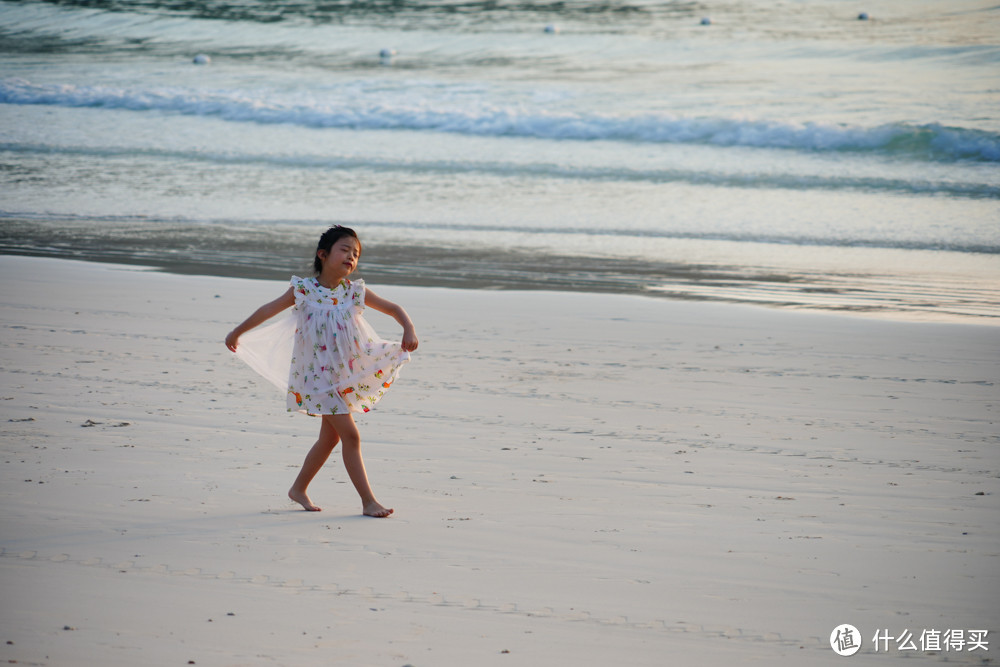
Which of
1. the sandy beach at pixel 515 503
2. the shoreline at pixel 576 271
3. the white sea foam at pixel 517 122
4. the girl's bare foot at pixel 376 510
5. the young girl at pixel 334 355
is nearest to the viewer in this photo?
the sandy beach at pixel 515 503

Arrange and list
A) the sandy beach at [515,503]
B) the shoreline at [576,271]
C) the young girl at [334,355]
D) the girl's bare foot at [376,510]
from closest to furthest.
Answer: the sandy beach at [515,503], the girl's bare foot at [376,510], the young girl at [334,355], the shoreline at [576,271]

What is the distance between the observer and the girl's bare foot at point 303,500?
3990mm

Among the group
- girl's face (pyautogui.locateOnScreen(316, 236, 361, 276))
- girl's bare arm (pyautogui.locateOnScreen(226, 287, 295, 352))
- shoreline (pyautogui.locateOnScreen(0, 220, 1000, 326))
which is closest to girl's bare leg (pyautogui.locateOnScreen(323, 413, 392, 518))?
girl's bare arm (pyautogui.locateOnScreen(226, 287, 295, 352))

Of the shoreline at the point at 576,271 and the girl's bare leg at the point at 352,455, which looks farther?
the shoreline at the point at 576,271

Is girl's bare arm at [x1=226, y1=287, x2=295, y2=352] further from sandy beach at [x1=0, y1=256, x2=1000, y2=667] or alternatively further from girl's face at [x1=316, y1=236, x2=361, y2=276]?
sandy beach at [x1=0, y1=256, x2=1000, y2=667]

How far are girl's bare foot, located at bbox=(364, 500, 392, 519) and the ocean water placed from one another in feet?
18.1

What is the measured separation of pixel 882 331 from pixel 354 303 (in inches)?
201

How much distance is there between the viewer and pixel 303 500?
4.00 m

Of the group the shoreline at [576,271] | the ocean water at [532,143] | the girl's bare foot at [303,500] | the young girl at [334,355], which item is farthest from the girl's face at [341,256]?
the ocean water at [532,143]

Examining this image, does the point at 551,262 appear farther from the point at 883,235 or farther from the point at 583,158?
the point at 583,158

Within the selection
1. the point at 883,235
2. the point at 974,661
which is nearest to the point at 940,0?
→ the point at 883,235

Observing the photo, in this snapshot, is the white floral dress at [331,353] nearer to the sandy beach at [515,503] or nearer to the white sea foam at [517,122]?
the sandy beach at [515,503]

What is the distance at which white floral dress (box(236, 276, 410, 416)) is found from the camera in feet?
13.1

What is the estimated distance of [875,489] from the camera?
426cm
